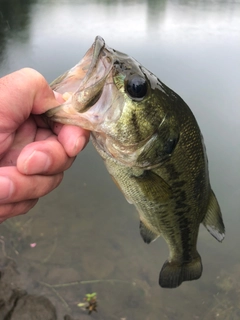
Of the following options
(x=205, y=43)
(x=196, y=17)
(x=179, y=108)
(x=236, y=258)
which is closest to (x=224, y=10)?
(x=196, y=17)

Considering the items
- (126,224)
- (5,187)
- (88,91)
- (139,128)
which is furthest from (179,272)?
(126,224)

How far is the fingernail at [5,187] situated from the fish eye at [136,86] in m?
0.67

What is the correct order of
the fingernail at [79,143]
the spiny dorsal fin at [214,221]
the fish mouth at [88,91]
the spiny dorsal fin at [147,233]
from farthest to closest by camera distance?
the spiny dorsal fin at [147,233]
the spiny dorsal fin at [214,221]
the fingernail at [79,143]
the fish mouth at [88,91]

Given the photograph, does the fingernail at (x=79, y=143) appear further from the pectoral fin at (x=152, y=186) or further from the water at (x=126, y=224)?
the water at (x=126, y=224)

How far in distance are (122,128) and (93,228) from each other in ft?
10.7

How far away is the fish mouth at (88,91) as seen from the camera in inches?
55.4

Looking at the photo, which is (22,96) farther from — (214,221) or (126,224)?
(126,224)

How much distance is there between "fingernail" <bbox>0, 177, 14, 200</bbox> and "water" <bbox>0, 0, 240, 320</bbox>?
2.36 m

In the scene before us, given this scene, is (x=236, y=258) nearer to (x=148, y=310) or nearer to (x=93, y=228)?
(x=148, y=310)

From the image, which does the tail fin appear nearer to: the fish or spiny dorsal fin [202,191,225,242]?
spiny dorsal fin [202,191,225,242]

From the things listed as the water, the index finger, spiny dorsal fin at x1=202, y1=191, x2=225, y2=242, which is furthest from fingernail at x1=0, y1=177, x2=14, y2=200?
the water

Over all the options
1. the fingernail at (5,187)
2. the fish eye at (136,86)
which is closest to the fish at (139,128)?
the fish eye at (136,86)

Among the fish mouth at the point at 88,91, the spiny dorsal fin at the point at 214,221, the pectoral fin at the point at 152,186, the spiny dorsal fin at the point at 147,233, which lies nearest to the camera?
the fish mouth at the point at 88,91

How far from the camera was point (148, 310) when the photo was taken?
3660mm
